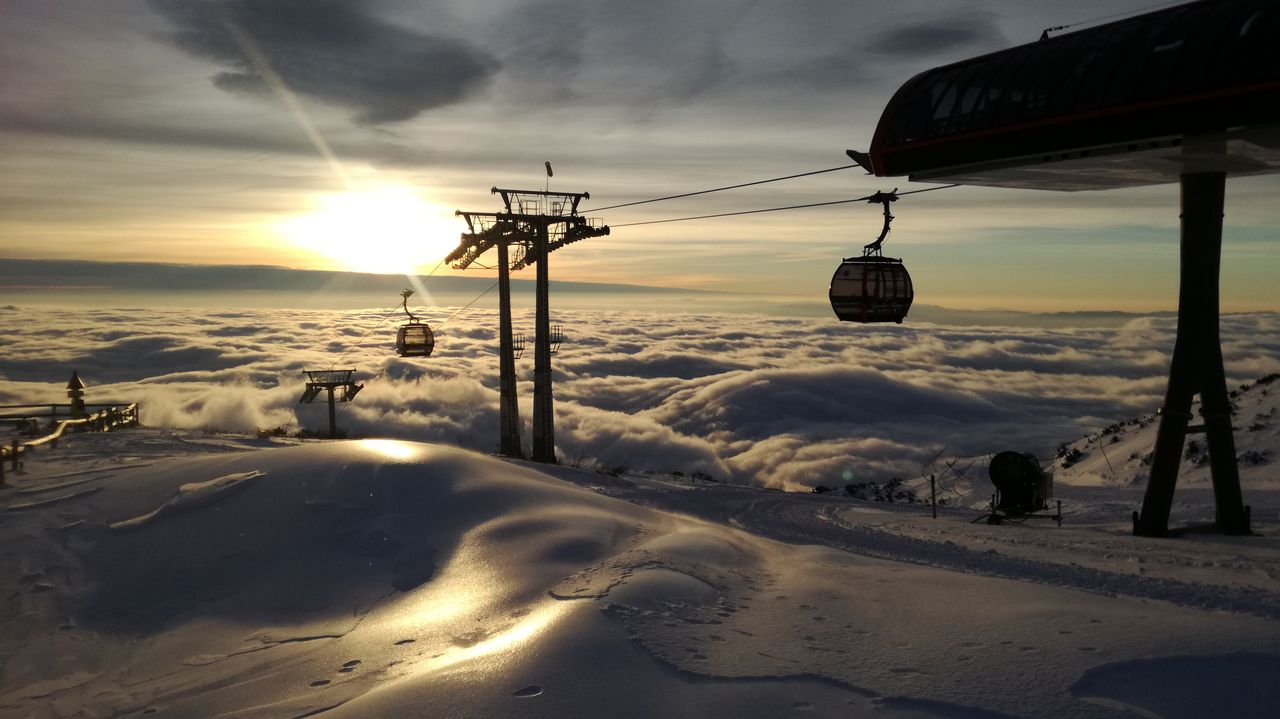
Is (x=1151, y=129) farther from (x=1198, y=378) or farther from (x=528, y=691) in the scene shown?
(x=528, y=691)

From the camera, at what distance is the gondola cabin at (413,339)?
2891 centimetres

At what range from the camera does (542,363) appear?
1088 inches

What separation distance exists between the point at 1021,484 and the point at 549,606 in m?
16.1

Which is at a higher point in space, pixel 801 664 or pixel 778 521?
pixel 801 664

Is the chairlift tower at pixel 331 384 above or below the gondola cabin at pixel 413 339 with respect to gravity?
below

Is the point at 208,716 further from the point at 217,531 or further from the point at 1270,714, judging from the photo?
the point at 1270,714

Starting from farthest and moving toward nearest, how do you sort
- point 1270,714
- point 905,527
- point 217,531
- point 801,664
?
point 905,527
point 217,531
point 801,664
point 1270,714

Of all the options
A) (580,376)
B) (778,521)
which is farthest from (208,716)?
(580,376)

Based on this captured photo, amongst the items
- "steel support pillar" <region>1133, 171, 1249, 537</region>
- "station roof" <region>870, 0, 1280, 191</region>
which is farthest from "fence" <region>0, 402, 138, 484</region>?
"steel support pillar" <region>1133, 171, 1249, 537</region>

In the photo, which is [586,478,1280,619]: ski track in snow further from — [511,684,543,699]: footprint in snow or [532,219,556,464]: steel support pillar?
[532,219,556,464]: steel support pillar

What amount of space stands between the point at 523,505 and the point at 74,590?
20.4 ft

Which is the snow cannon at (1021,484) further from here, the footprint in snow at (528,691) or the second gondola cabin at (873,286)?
the footprint in snow at (528,691)

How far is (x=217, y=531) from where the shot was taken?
11711 mm

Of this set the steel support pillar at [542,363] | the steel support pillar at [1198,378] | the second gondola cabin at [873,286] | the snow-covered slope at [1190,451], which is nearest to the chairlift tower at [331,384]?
the steel support pillar at [542,363]
